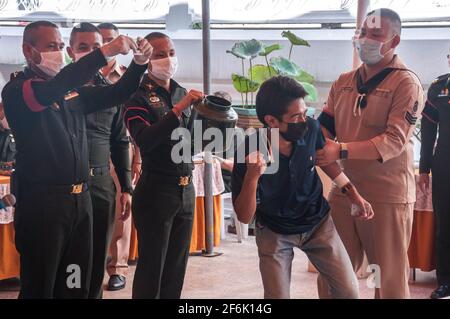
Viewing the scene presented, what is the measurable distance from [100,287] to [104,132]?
68 cm

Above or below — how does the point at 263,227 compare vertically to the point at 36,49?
below

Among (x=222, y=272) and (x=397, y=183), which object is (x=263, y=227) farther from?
(x=222, y=272)

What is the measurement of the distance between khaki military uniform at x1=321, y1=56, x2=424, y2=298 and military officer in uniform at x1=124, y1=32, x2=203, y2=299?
2.06ft

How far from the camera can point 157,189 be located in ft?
9.68

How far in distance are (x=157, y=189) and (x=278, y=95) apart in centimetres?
64

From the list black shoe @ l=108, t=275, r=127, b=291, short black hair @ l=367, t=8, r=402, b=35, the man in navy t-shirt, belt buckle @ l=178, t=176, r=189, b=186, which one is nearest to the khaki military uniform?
short black hair @ l=367, t=8, r=402, b=35

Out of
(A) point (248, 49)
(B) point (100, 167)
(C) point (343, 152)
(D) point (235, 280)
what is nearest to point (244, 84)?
(A) point (248, 49)

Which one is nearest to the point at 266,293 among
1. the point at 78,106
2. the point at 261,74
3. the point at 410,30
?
the point at 78,106

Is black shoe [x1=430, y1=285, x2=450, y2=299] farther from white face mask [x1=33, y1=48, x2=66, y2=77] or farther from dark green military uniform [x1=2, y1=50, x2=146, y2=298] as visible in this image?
white face mask [x1=33, y1=48, x2=66, y2=77]

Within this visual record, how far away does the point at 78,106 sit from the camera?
2756 mm

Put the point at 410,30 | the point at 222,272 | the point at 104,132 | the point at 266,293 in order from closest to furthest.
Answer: the point at 266,293
the point at 104,132
the point at 222,272
the point at 410,30

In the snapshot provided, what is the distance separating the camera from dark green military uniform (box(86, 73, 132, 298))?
3279 millimetres

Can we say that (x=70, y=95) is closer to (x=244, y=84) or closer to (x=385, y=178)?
(x=385, y=178)

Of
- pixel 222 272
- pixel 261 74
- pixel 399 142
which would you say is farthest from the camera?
pixel 261 74
